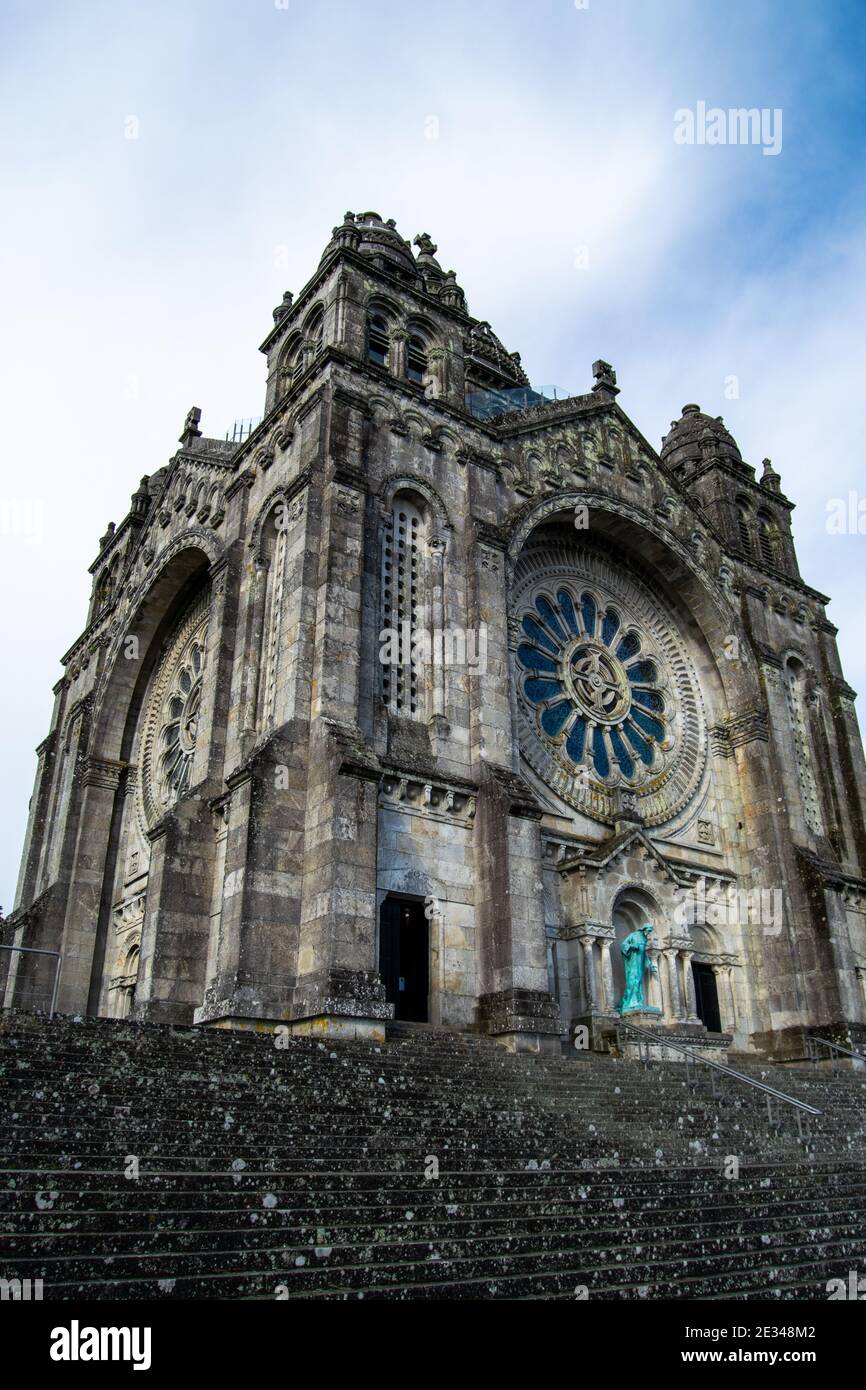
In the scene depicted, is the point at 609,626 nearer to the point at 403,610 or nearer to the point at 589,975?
the point at 403,610

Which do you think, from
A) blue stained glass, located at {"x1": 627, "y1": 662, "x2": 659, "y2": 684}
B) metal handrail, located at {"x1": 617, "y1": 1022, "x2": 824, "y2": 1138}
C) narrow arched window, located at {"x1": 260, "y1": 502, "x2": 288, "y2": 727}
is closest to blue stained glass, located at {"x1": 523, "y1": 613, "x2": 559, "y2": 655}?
blue stained glass, located at {"x1": 627, "y1": 662, "x2": 659, "y2": 684}

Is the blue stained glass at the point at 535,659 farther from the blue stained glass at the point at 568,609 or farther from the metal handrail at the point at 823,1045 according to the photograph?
the metal handrail at the point at 823,1045

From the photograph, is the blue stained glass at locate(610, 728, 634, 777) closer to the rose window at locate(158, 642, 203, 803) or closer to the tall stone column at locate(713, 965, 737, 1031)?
the tall stone column at locate(713, 965, 737, 1031)

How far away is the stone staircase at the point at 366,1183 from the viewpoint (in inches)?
278

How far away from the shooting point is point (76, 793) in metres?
28.8

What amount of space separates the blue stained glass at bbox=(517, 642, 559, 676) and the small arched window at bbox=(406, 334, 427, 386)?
703 cm

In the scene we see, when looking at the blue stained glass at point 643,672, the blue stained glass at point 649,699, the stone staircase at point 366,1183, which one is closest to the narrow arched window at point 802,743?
the blue stained glass at point 649,699

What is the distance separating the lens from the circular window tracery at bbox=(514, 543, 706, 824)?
938 inches

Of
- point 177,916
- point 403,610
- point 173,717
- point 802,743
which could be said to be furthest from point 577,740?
point 173,717

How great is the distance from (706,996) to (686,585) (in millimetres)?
11230

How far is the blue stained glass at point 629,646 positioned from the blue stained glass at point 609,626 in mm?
373

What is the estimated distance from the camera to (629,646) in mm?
27750
